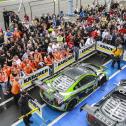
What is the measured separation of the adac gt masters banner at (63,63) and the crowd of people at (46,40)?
218 millimetres

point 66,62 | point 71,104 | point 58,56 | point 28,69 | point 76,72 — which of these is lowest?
point 71,104

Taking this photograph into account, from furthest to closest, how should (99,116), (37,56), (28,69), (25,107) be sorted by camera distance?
(37,56) < (28,69) < (25,107) < (99,116)

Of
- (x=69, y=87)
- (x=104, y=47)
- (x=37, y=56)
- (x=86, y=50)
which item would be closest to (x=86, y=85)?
(x=69, y=87)

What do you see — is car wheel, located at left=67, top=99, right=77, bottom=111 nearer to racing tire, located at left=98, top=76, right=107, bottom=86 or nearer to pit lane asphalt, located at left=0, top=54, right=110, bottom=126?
pit lane asphalt, located at left=0, top=54, right=110, bottom=126

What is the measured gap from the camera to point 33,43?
17.2 m

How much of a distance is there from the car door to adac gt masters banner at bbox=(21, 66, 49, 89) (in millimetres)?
2813

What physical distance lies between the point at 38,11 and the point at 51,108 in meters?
20.4

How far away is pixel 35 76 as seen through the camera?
14.9 metres

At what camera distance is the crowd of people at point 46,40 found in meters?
14.9

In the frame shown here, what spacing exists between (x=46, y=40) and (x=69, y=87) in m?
5.68

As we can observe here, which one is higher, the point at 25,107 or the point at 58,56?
the point at 58,56

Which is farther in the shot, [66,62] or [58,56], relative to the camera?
[66,62]

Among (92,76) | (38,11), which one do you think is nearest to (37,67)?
(92,76)

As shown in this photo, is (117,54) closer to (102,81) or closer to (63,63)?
(102,81)
